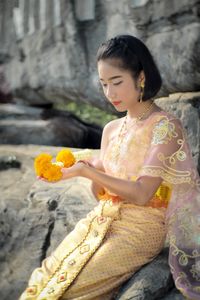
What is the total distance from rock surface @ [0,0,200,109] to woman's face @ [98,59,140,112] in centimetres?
146

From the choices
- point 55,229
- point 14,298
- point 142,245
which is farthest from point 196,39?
point 14,298

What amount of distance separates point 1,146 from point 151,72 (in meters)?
3.17

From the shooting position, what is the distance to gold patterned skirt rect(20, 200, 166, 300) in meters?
2.33

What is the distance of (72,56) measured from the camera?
5312mm

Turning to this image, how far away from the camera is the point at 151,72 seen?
233 centimetres

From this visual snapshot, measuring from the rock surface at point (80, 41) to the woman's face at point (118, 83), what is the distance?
146 centimetres

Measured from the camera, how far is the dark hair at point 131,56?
2.28 m

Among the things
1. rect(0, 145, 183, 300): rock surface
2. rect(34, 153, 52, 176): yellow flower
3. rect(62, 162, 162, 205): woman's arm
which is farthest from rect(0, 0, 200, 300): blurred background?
rect(34, 153, 52, 176): yellow flower

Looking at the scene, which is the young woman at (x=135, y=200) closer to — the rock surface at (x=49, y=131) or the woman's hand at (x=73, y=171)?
the woman's hand at (x=73, y=171)

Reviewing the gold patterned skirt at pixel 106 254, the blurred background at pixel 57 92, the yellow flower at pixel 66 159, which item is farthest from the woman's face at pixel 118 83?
the blurred background at pixel 57 92

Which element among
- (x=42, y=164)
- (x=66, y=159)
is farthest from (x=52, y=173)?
(x=66, y=159)

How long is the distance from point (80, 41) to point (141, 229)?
10.6ft

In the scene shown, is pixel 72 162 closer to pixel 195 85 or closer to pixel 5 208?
pixel 5 208

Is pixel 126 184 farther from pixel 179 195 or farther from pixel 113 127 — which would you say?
pixel 113 127
